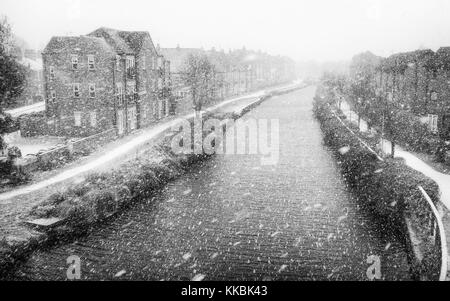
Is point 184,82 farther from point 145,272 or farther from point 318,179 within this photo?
point 145,272

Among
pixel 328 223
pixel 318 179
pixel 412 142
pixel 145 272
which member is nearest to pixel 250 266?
pixel 145 272

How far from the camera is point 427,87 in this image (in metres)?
23.2

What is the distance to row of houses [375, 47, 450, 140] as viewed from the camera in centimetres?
2181

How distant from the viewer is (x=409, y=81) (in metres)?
25.7

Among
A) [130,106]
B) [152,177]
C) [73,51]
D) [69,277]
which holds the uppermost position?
[73,51]

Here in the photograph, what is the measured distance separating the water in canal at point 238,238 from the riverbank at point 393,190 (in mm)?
577

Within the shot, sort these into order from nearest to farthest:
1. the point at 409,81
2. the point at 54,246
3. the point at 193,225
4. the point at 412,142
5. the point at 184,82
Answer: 1. the point at 54,246
2. the point at 193,225
3. the point at 412,142
4. the point at 409,81
5. the point at 184,82

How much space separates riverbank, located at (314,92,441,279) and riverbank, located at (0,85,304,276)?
805cm

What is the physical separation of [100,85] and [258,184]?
11.2m

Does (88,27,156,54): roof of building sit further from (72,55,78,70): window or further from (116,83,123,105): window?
(72,55,78,70): window

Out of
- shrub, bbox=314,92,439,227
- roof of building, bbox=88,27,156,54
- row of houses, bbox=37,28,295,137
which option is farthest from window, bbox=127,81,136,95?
shrub, bbox=314,92,439,227

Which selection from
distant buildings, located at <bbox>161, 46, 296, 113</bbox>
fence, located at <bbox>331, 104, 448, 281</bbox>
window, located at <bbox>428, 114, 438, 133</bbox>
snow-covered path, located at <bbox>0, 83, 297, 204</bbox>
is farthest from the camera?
distant buildings, located at <bbox>161, 46, 296, 113</bbox>

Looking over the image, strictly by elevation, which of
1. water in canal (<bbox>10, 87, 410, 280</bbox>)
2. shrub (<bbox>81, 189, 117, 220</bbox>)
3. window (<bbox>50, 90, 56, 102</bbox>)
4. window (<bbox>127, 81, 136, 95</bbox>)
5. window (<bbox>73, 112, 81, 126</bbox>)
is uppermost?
window (<bbox>127, 81, 136, 95</bbox>)

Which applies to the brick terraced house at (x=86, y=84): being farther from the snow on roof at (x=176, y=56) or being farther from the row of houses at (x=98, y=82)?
the snow on roof at (x=176, y=56)
